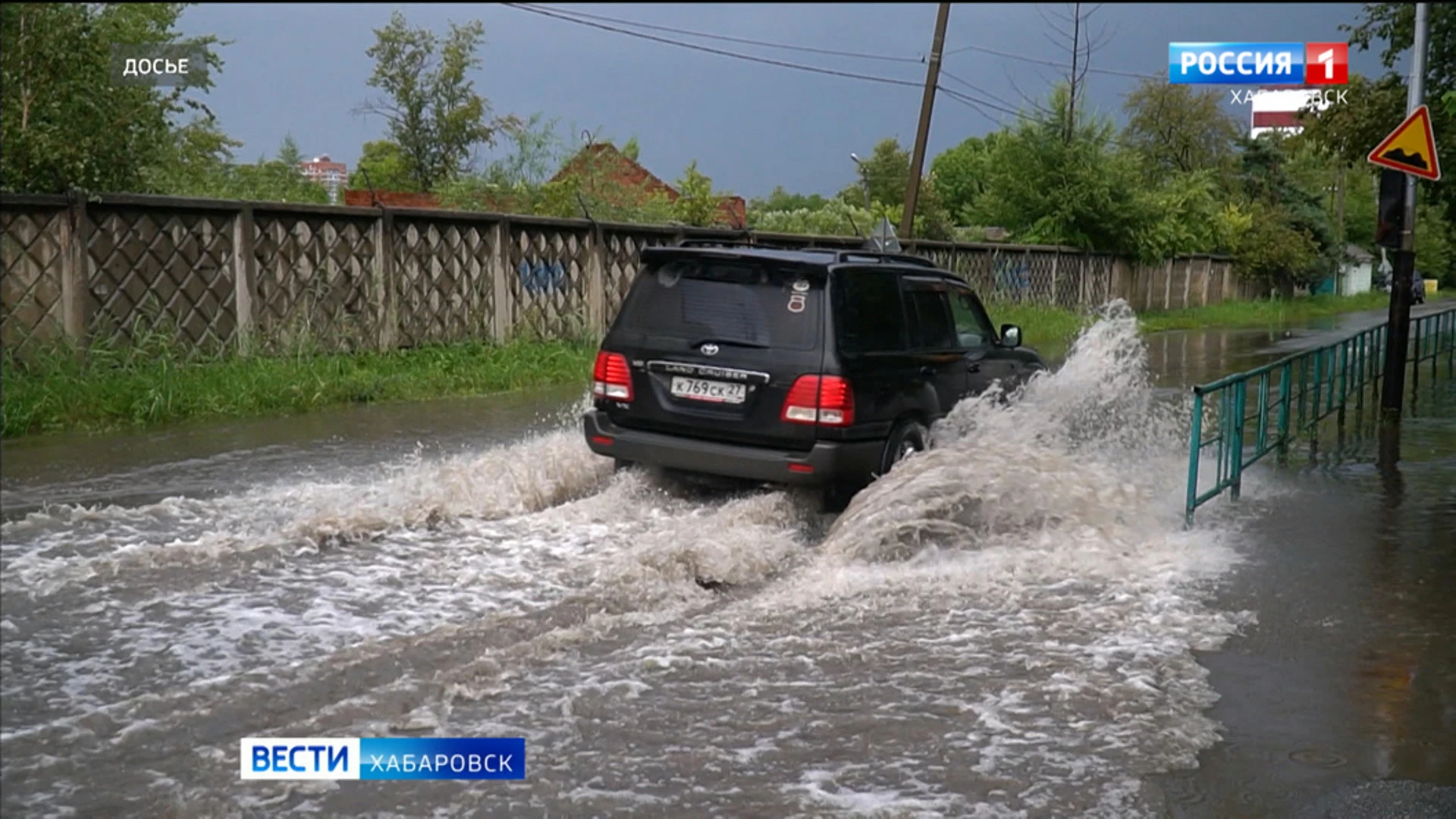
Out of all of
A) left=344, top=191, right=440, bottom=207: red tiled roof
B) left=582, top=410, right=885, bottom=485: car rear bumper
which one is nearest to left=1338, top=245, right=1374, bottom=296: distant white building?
left=344, top=191, right=440, bottom=207: red tiled roof

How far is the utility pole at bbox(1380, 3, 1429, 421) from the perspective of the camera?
1438cm

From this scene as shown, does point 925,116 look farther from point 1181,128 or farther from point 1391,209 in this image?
point 1181,128

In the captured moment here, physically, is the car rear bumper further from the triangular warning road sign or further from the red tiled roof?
the red tiled roof

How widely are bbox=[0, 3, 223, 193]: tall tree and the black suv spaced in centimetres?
422

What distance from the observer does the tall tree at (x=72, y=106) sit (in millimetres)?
11484

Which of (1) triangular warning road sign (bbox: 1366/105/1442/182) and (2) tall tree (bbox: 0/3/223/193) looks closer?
(2) tall tree (bbox: 0/3/223/193)

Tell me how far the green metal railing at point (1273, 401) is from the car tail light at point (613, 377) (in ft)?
11.5

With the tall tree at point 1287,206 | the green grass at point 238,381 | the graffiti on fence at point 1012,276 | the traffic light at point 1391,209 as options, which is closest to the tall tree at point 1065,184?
the graffiti on fence at point 1012,276

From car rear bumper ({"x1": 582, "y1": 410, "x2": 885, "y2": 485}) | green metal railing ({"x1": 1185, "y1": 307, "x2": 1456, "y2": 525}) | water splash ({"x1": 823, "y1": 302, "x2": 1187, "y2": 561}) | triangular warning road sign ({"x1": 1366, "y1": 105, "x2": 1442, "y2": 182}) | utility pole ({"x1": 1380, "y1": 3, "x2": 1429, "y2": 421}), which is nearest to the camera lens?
water splash ({"x1": 823, "y1": 302, "x2": 1187, "y2": 561})

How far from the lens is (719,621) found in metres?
6.57

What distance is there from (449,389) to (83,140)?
448cm

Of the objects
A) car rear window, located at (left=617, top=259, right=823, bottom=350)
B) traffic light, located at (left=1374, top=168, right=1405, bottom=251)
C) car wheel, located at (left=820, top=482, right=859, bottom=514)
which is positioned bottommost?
car wheel, located at (left=820, top=482, right=859, bottom=514)

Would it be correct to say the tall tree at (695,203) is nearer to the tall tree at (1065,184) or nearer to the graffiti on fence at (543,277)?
the graffiti on fence at (543,277)

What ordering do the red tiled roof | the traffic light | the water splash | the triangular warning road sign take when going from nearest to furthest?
the water splash
the triangular warning road sign
the traffic light
the red tiled roof
